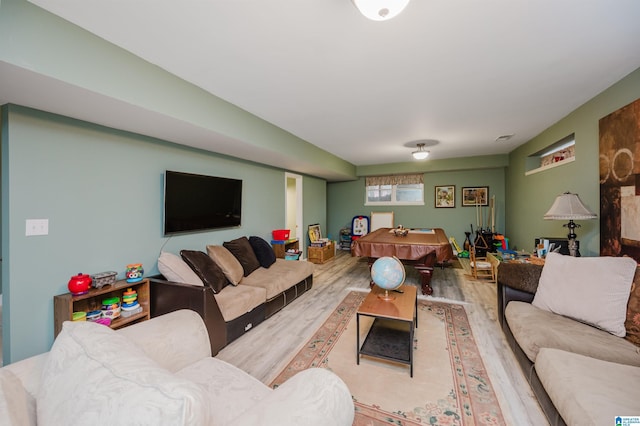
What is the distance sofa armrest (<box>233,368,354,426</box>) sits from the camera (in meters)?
0.82

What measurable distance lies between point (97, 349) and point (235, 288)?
7.19 ft

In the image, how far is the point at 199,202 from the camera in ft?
10.5

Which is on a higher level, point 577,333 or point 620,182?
point 620,182

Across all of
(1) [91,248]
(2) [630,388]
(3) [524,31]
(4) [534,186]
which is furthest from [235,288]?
(4) [534,186]

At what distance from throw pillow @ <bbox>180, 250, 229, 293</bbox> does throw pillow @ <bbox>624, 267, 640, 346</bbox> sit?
338cm

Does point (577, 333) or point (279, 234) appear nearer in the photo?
point (577, 333)

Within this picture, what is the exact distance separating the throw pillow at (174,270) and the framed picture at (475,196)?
6365 mm

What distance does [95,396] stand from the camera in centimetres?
65

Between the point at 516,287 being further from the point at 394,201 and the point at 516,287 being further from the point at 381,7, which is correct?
the point at 394,201

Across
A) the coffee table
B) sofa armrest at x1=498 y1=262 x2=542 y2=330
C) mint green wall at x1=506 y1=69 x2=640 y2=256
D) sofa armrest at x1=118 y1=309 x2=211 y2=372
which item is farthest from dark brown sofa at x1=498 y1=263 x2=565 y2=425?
sofa armrest at x1=118 y1=309 x2=211 y2=372

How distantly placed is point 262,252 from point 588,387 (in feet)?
11.2

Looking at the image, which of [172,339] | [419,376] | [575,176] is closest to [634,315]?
[419,376]

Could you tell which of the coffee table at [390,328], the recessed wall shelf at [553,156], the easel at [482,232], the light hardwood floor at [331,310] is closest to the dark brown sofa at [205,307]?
the light hardwood floor at [331,310]

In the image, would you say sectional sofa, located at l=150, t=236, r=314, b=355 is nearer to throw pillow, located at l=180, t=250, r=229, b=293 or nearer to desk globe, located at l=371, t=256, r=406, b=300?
throw pillow, located at l=180, t=250, r=229, b=293
